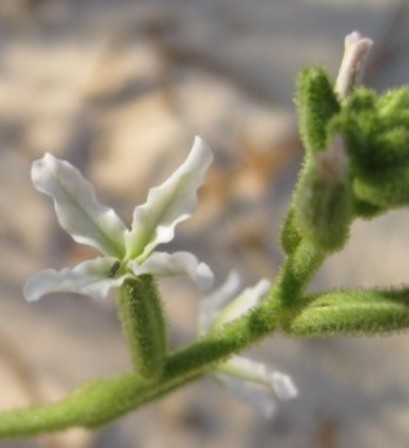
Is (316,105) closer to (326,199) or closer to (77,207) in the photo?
(326,199)

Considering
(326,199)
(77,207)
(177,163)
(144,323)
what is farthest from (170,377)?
(177,163)

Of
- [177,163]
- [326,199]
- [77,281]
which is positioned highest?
[177,163]

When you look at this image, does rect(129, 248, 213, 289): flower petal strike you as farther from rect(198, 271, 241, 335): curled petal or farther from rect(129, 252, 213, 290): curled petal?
rect(198, 271, 241, 335): curled petal

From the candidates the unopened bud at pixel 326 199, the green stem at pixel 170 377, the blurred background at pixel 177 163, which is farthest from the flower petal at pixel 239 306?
the blurred background at pixel 177 163

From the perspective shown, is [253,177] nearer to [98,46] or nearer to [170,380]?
[98,46]

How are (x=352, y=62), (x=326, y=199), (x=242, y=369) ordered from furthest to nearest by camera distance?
1. (x=242, y=369)
2. (x=352, y=62)
3. (x=326, y=199)

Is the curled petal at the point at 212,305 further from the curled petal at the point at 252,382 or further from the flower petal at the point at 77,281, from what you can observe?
the flower petal at the point at 77,281

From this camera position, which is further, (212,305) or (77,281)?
(212,305)

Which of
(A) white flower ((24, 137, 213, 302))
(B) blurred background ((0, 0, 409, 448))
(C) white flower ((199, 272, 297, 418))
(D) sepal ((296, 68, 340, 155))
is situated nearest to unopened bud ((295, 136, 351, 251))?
(D) sepal ((296, 68, 340, 155))
